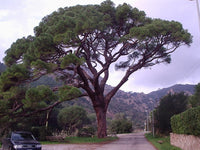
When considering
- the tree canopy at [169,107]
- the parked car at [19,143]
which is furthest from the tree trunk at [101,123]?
the parked car at [19,143]

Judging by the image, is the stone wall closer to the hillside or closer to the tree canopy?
the tree canopy

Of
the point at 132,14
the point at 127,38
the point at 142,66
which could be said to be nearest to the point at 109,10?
the point at 132,14

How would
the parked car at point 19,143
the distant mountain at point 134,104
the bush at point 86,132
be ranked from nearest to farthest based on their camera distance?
the parked car at point 19,143
the bush at point 86,132
the distant mountain at point 134,104

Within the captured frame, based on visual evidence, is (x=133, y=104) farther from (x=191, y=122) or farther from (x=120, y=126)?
(x=191, y=122)

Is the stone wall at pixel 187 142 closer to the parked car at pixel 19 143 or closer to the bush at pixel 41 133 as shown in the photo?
the parked car at pixel 19 143

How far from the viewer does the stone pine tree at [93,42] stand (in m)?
20.0

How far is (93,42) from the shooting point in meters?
25.5

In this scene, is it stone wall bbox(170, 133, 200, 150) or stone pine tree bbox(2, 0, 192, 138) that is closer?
stone wall bbox(170, 133, 200, 150)

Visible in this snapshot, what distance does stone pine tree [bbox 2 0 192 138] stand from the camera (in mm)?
20016

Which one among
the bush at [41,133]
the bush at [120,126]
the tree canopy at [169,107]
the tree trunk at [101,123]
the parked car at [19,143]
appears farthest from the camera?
the bush at [120,126]

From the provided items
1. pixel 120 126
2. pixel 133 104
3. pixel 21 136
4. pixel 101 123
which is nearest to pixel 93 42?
pixel 101 123

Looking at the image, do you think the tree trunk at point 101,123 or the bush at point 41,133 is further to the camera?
the bush at point 41,133

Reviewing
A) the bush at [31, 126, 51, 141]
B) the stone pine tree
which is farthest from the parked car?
the bush at [31, 126, 51, 141]

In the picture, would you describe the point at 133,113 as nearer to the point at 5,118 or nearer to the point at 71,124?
the point at 71,124
